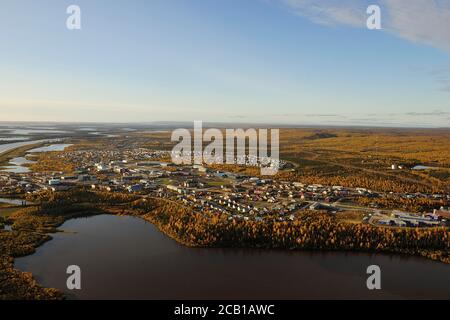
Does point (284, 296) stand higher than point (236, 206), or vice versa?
point (236, 206)

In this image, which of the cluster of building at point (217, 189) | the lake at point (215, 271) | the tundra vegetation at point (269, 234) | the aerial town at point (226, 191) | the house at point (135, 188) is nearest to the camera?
the lake at point (215, 271)

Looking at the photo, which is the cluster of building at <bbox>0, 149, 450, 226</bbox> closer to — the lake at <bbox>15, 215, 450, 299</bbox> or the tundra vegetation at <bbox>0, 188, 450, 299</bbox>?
the tundra vegetation at <bbox>0, 188, 450, 299</bbox>

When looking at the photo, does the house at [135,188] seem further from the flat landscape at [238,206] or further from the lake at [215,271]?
the lake at [215,271]

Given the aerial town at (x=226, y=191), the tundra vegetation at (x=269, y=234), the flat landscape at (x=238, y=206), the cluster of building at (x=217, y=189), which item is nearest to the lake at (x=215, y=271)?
the tundra vegetation at (x=269, y=234)

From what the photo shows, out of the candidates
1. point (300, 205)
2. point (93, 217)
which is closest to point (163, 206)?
point (93, 217)

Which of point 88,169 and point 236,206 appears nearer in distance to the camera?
point 236,206

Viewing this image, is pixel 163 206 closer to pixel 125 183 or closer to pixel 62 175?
pixel 125 183

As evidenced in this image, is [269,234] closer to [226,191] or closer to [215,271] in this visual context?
[215,271]

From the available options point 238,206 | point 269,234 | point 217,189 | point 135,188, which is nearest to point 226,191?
point 217,189
